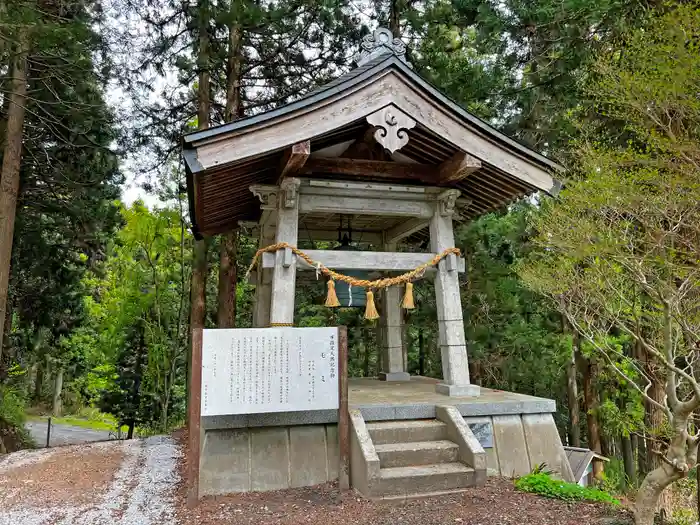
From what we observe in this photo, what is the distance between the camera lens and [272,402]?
421cm

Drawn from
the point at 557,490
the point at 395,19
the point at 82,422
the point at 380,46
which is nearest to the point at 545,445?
the point at 557,490

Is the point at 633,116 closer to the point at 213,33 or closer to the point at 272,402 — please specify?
the point at 272,402

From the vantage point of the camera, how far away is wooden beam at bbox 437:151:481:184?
5.51 m

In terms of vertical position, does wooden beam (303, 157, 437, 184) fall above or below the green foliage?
above

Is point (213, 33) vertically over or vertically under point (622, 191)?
over

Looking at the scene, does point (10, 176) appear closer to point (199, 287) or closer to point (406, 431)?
point (199, 287)

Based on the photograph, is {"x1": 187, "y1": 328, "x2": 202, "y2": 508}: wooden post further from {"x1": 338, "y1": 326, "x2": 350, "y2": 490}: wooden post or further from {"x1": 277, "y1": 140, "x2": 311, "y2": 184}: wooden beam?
{"x1": 277, "y1": 140, "x2": 311, "y2": 184}: wooden beam

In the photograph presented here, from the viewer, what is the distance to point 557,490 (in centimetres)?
417

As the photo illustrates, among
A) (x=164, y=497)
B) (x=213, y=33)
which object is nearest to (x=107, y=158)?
(x=213, y=33)

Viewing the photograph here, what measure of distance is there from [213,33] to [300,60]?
5.56ft

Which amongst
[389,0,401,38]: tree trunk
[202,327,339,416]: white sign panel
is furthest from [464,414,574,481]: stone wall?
[389,0,401,38]: tree trunk

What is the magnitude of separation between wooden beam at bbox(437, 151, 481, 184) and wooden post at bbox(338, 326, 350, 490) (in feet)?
8.16

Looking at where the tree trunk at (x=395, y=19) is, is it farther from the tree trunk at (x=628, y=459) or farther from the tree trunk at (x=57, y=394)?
the tree trunk at (x=57, y=394)

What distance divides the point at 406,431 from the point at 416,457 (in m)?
0.31
